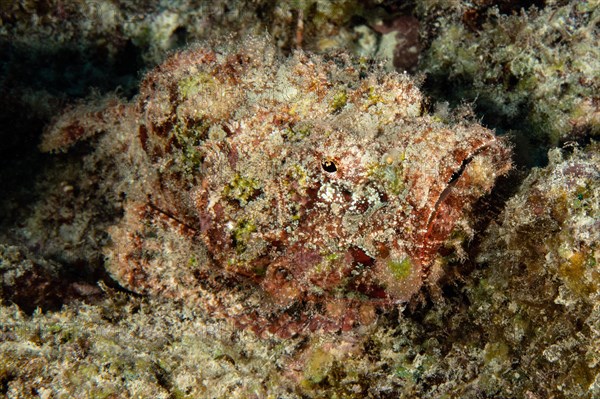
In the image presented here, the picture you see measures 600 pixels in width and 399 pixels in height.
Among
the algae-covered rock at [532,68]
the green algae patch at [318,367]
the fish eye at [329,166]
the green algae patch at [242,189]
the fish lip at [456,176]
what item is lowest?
the green algae patch at [318,367]

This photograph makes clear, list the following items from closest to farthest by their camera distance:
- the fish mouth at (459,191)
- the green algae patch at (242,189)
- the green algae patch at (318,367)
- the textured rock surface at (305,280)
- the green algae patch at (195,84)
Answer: the textured rock surface at (305,280) → the fish mouth at (459,191) → the green algae patch at (242,189) → the green algae patch at (318,367) → the green algae patch at (195,84)

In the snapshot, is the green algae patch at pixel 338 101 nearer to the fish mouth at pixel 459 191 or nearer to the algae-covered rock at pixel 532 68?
the fish mouth at pixel 459 191

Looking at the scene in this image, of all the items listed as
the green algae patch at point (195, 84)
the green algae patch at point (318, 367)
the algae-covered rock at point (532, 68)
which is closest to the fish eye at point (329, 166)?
the green algae patch at point (195, 84)

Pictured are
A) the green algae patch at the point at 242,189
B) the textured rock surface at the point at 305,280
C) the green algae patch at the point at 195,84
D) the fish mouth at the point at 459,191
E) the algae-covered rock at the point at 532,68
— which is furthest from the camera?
the algae-covered rock at the point at 532,68

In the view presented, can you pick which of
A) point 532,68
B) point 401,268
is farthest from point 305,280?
point 532,68

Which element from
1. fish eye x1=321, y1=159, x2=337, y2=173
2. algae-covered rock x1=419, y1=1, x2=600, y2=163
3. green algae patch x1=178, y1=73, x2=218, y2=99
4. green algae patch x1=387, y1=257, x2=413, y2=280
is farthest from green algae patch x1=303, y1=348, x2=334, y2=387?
algae-covered rock x1=419, y1=1, x2=600, y2=163

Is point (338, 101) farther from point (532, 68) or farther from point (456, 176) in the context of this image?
point (532, 68)

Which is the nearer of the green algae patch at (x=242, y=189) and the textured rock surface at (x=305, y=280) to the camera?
the textured rock surface at (x=305, y=280)

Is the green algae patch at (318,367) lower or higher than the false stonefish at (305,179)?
lower
